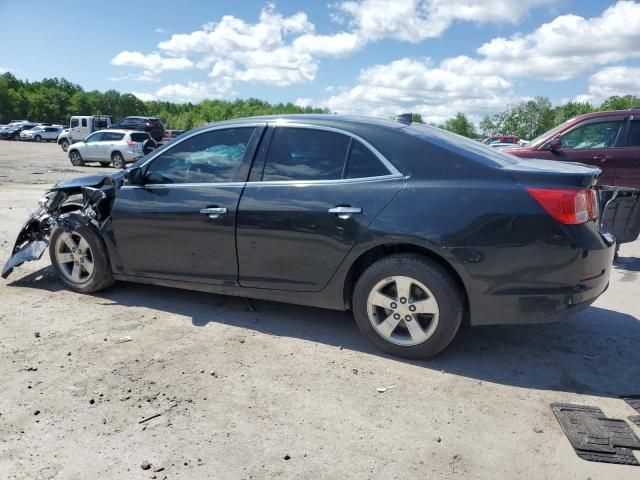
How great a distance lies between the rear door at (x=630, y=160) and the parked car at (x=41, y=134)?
51.1 metres

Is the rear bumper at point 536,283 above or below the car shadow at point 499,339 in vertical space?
above

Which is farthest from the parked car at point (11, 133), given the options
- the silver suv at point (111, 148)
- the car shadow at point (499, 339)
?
the car shadow at point (499, 339)

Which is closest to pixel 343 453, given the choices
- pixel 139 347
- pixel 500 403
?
pixel 500 403

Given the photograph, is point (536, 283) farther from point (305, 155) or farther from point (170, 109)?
point (170, 109)

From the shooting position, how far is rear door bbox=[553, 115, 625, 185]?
7.93 m

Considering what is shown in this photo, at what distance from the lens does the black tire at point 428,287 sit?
11.5 ft

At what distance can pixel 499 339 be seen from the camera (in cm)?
414

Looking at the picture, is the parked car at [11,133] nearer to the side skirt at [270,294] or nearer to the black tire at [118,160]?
the black tire at [118,160]

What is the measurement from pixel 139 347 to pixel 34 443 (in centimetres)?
119

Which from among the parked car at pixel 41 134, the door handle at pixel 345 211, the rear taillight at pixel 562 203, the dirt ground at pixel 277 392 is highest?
the parked car at pixel 41 134

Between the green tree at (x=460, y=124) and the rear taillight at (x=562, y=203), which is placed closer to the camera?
the rear taillight at (x=562, y=203)

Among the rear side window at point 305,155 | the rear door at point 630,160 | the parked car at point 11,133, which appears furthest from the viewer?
the parked car at point 11,133

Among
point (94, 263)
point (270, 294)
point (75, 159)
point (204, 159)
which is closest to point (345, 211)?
point (270, 294)

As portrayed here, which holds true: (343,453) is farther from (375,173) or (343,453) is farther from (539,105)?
(539,105)
